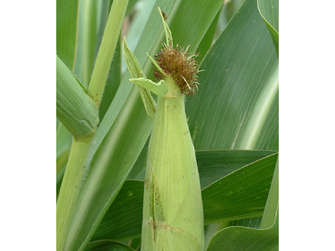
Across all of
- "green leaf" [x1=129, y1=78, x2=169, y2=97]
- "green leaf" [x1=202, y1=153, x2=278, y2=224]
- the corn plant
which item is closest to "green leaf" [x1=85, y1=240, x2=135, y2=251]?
the corn plant

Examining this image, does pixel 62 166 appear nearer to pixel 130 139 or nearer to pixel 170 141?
pixel 130 139

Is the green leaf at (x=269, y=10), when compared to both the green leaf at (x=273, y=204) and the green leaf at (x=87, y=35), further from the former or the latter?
the green leaf at (x=87, y=35)

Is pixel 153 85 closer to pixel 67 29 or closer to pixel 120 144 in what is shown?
pixel 120 144

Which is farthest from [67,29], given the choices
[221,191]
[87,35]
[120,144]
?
[221,191]

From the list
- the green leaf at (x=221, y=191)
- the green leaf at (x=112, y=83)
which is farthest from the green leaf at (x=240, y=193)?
the green leaf at (x=112, y=83)

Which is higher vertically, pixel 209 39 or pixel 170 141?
pixel 209 39

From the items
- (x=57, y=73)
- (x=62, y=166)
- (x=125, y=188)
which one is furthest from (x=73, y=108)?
(x=62, y=166)
